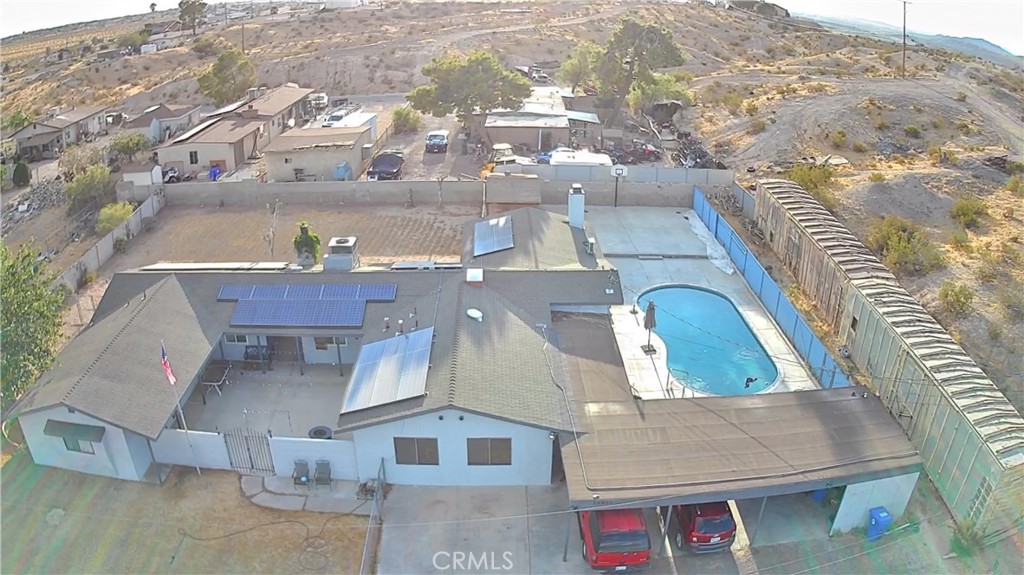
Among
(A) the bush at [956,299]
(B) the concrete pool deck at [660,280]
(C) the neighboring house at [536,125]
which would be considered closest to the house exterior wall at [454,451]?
(B) the concrete pool deck at [660,280]

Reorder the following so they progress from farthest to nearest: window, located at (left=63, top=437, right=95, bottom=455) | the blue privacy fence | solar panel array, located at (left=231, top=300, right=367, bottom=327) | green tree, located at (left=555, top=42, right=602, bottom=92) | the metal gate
→ green tree, located at (left=555, top=42, right=602, bottom=92)
solar panel array, located at (left=231, top=300, right=367, bottom=327)
the blue privacy fence
the metal gate
window, located at (left=63, top=437, right=95, bottom=455)

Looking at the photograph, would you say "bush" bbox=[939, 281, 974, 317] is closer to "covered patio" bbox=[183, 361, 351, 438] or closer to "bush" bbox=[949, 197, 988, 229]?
"bush" bbox=[949, 197, 988, 229]

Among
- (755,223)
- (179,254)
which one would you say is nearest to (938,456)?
(755,223)

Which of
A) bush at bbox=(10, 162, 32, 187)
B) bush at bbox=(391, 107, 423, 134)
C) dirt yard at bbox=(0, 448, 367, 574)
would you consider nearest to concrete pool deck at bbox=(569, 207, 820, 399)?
dirt yard at bbox=(0, 448, 367, 574)

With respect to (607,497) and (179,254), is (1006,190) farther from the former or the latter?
(179,254)

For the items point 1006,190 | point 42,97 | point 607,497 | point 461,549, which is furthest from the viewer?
point 42,97

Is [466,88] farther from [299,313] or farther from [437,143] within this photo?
[299,313]
